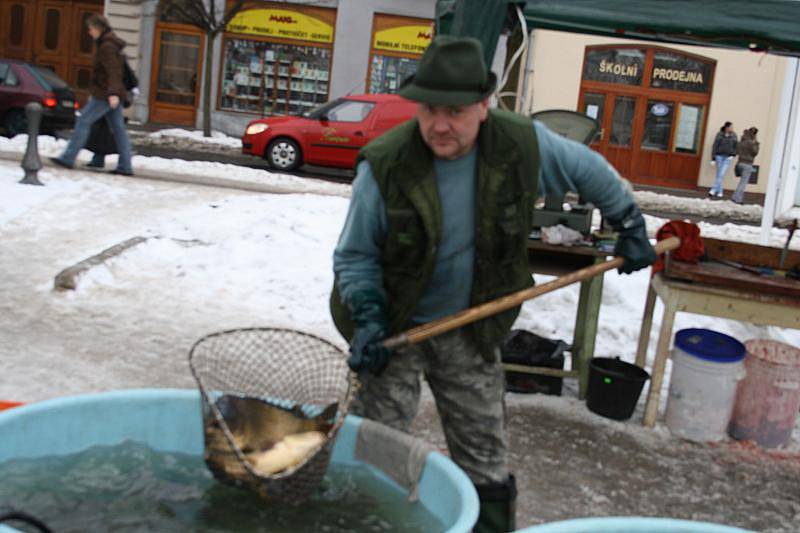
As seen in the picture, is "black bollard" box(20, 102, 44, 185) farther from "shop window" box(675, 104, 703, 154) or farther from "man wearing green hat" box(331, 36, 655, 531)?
"shop window" box(675, 104, 703, 154)

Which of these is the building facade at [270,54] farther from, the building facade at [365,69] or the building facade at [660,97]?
the building facade at [660,97]

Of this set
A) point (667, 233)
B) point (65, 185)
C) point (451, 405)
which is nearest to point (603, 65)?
point (65, 185)

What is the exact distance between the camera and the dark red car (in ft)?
54.4

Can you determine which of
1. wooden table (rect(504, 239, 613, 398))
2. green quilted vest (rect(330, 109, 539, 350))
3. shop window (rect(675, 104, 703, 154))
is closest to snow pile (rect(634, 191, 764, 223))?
shop window (rect(675, 104, 703, 154))

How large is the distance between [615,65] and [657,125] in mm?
1801

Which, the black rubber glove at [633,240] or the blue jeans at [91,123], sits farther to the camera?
the blue jeans at [91,123]

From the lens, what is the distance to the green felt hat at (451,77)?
9.30 ft

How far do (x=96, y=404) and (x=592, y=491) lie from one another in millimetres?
2552

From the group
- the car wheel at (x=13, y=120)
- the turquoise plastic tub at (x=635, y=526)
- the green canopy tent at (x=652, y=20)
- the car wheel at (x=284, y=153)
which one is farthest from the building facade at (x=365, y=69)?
the turquoise plastic tub at (x=635, y=526)

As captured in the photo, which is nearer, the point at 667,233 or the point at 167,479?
the point at 167,479

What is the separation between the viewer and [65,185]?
1086 cm

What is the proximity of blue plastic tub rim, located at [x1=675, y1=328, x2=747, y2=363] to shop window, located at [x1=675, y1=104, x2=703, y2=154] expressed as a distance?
62.9ft

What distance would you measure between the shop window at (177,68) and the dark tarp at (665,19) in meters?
20.3

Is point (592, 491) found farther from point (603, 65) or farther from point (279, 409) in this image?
point (603, 65)
